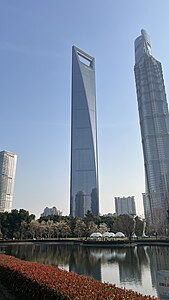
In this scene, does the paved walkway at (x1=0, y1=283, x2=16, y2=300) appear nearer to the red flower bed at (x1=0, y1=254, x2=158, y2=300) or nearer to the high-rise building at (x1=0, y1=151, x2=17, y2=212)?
the red flower bed at (x1=0, y1=254, x2=158, y2=300)

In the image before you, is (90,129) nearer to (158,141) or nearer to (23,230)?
(158,141)

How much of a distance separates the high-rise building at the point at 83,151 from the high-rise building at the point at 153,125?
24235mm

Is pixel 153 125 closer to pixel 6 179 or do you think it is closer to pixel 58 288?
pixel 6 179

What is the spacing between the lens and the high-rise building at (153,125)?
115281 millimetres

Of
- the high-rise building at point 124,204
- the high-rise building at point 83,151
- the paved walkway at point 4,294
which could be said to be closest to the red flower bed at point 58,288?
the paved walkway at point 4,294

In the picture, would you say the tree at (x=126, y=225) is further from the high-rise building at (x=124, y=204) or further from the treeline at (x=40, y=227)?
the high-rise building at (x=124, y=204)

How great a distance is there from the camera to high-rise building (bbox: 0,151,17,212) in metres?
128

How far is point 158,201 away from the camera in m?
108

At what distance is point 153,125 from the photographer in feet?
406

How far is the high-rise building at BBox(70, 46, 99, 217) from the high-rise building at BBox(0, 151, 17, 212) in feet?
101

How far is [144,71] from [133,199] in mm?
81964

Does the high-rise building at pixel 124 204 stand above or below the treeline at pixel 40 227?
above

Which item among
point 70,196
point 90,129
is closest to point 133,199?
point 70,196

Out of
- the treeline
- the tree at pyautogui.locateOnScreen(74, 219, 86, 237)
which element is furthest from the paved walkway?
the tree at pyautogui.locateOnScreen(74, 219, 86, 237)
